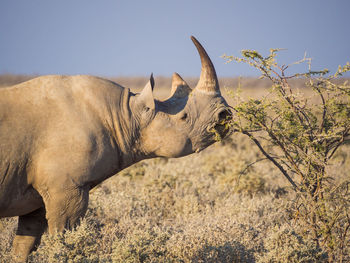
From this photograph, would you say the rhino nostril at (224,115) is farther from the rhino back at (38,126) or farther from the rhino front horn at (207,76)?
the rhino back at (38,126)

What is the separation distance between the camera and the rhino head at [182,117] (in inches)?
187

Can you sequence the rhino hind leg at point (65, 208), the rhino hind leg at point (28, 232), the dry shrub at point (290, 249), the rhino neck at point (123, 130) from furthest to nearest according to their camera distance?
the rhino hind leg at point (28, 232) → the dry shrub at point (290, 249) → the rhino neck at point (123, 130) → the rhino hind leg at point (65, 208)

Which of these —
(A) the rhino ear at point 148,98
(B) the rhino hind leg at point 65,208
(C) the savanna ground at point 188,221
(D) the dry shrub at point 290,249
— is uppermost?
(A) the rhino ear at point 148,98

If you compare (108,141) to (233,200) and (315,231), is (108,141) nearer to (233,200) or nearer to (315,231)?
(315,231)

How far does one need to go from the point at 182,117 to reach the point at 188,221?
3.00 metres

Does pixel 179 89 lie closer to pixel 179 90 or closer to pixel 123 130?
pixel 179 90

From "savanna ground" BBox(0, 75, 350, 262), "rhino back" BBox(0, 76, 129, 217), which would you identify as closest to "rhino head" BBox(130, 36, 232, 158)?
"savanna ground" BBox(0, 75, 350, 262)

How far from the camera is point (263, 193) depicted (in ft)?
32.1

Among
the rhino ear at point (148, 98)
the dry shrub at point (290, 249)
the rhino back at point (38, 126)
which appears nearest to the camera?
the rhino back at point (38, 126)

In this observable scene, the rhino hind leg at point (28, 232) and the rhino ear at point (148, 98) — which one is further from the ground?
the rhino ear at point (148, 98)

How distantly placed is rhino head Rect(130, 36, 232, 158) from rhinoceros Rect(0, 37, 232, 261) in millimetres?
11

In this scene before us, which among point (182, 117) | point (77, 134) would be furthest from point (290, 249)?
point (77, 134)

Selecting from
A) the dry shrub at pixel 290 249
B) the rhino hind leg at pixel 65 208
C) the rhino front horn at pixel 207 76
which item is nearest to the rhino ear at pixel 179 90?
the rhino front horn at pixel 207 76

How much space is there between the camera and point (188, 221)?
7.32m
